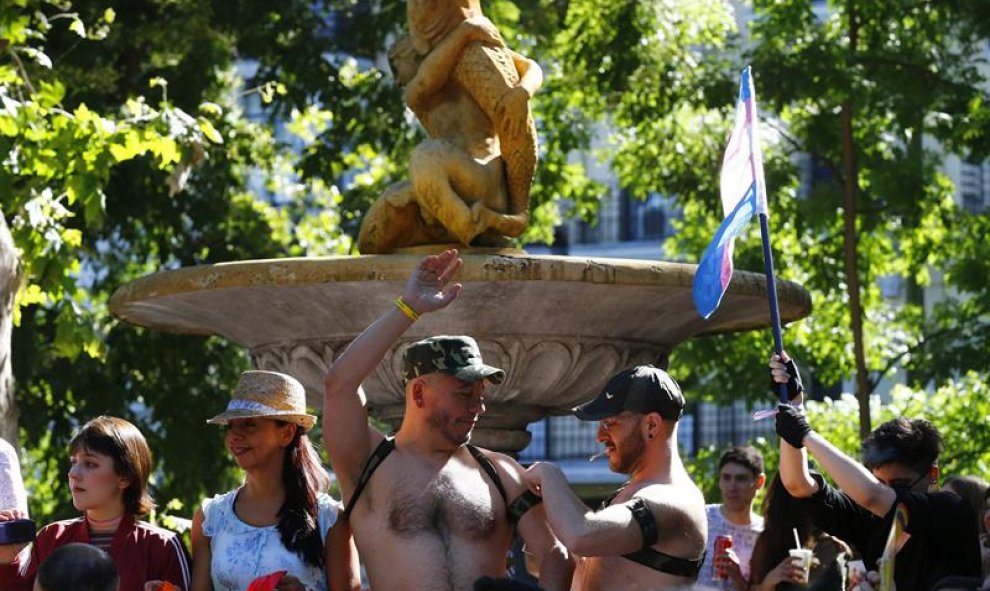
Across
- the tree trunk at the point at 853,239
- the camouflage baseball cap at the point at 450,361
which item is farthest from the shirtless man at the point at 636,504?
the tree trunk at the point at 853,239

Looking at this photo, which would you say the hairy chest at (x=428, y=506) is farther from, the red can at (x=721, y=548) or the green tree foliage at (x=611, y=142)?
the green tree foliage at (x=611, y=142)

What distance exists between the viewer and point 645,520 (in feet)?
22.6

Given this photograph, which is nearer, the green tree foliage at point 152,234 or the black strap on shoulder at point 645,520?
the black strap on shoulder at point 645,520

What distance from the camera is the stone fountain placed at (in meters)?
9.58

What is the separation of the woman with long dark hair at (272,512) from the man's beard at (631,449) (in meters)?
1.01

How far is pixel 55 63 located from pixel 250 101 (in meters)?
18.5

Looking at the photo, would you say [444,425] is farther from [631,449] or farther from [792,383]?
[792,383]

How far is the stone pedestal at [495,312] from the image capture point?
31.2ft

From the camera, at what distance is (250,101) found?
3684 cm

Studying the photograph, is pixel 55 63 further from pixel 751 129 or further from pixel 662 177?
pixel 751 129

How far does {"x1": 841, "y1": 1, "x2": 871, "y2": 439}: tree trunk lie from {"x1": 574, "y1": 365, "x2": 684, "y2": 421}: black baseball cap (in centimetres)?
1051

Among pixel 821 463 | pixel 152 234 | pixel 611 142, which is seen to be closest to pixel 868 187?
pixel 611 142

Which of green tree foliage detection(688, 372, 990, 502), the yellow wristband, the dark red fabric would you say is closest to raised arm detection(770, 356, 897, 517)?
the yellow wristband

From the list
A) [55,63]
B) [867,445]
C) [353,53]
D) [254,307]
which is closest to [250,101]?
[353,53]
